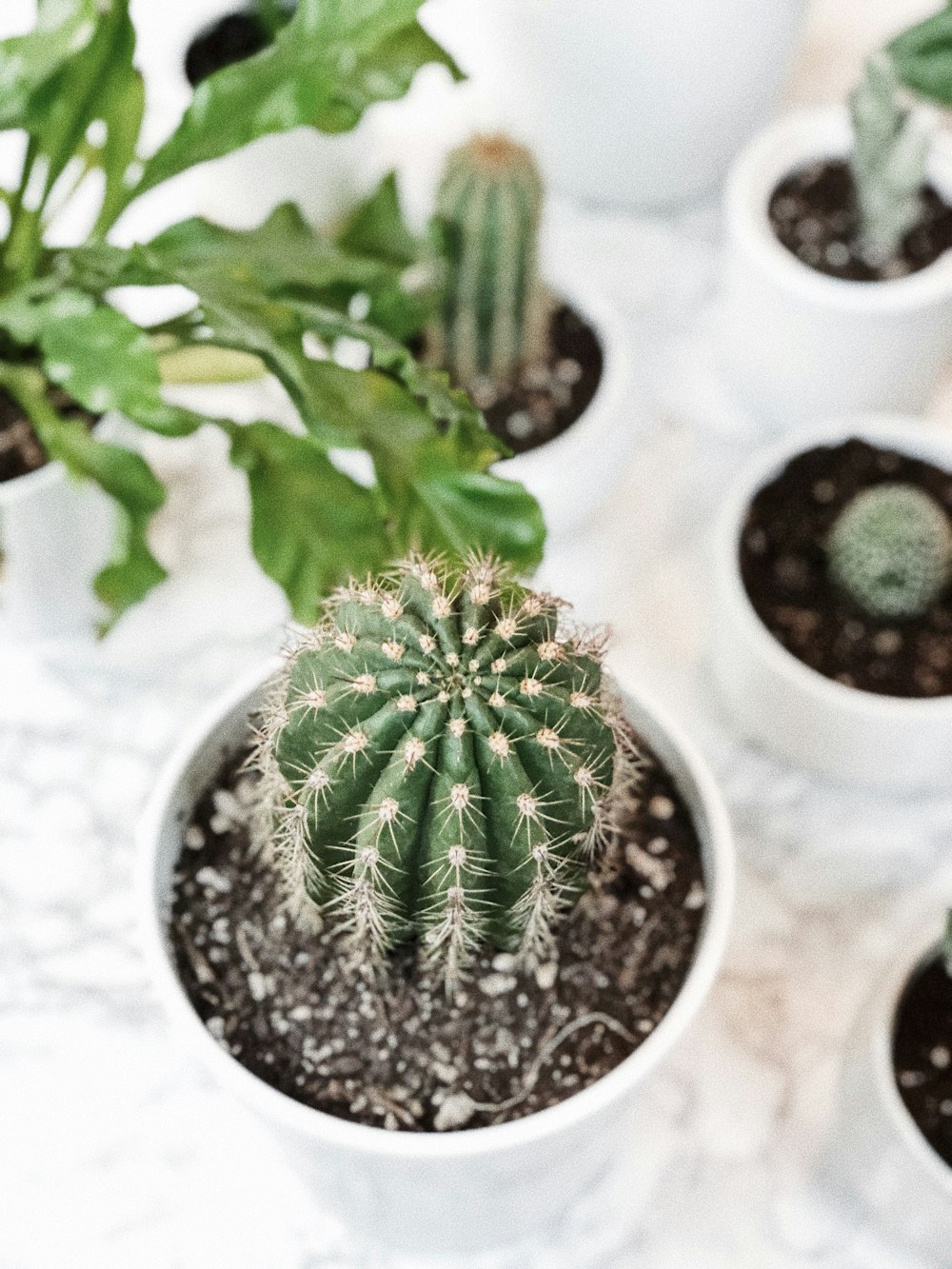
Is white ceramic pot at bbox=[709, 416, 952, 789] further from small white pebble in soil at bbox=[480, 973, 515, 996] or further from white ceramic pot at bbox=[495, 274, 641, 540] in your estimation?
small white pebble in soil at bbox=[480, 973, 515, 996]

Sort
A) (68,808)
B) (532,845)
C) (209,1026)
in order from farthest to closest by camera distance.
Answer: (68,808) < (209,1026) < (532,845)

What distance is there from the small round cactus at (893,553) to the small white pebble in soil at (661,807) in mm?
256

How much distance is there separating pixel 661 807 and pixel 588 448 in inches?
12.7

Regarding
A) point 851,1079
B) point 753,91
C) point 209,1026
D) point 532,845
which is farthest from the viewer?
point 753,91

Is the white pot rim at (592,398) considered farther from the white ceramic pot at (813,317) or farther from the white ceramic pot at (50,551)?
the white ceramic pot at (50,551)

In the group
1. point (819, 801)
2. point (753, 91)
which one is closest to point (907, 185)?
point (753, 91)

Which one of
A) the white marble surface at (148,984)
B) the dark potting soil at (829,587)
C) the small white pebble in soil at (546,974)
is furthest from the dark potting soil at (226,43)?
the small white pebble in soil at (546,974)

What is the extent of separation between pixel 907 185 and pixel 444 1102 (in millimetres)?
678

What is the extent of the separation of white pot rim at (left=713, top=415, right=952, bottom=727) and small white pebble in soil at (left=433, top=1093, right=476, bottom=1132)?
340mm

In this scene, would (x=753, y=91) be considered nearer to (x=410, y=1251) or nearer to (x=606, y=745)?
(x=606, y=745)

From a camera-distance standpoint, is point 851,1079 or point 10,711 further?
point 10,711

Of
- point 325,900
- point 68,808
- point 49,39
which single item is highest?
point 49,39

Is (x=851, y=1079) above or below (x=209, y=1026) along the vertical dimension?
below

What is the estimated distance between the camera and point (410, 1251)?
728mm
